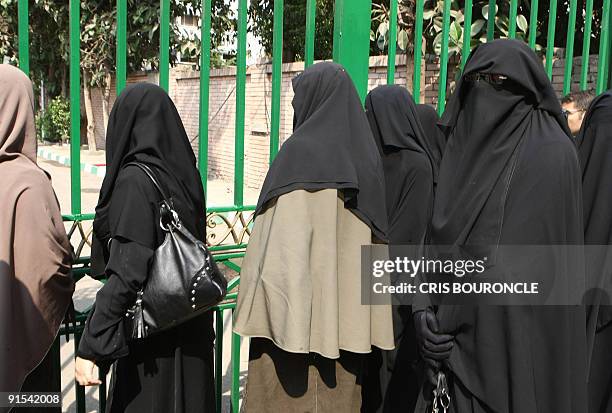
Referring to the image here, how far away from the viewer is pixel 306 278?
188 centimetres

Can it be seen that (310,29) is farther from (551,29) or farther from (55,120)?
(55,120)

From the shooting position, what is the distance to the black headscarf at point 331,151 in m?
1.87

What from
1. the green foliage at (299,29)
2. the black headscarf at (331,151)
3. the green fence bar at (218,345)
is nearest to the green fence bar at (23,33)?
the black headscarf at (331,151)

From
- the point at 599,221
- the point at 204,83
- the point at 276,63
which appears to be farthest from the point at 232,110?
the point at 599,221

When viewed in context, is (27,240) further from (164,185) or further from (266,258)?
(266,258)

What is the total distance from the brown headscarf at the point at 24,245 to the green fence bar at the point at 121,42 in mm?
369

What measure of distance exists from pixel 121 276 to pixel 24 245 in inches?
12.1

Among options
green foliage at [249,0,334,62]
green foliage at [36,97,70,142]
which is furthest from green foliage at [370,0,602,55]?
green foliage at [36,97,70,142]

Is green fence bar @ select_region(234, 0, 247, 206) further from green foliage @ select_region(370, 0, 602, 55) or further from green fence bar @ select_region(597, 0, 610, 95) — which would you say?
green fence bar @ select_region(597, 0, 610, 95)

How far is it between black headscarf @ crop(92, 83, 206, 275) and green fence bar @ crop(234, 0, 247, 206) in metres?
0.46

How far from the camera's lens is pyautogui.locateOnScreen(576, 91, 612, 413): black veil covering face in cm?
234

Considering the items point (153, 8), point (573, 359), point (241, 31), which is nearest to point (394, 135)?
point (241, 31)

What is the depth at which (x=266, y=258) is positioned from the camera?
1.90 metres

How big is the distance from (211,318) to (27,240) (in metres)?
0.72
